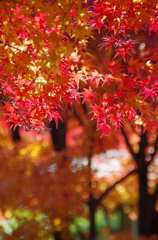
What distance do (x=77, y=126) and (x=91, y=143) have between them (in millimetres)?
2992

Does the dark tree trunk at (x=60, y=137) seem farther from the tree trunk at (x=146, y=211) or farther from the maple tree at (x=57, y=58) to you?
the maple tree at (x=57, y=58)

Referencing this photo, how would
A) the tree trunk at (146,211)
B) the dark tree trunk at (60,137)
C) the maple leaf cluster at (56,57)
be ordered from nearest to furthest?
the maple leaf cluster at (56,57) < the dark tree trunk at (60,137) < the tree trunk at (146,211)

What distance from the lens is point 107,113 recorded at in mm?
3166

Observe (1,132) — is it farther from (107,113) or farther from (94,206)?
(107,113)

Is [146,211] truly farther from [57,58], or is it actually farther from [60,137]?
[57,58]

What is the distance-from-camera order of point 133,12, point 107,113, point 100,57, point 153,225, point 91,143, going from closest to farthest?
point 133,12 → point 107,113 → point 100,57 → point 91,143 → point 153,225

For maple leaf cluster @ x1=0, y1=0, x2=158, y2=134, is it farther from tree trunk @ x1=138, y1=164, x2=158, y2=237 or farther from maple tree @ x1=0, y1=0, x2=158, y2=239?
tree trunk @ x1=138, y1=164, x2=158, y2=237

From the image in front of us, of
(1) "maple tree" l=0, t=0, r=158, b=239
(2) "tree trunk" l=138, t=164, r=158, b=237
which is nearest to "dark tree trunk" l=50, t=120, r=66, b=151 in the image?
(2) "tree trunk" l=138, t=164, r=158, b=237

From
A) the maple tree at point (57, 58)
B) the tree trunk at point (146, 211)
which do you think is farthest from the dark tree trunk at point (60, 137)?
the maple tree at point (57, 58)

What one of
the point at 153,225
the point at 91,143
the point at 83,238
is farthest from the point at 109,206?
the point at 91,143

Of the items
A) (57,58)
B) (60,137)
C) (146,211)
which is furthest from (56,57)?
(146,211)

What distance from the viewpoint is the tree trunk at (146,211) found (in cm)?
1030

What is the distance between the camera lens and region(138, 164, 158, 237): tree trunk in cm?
1030

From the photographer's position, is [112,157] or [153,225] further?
[112,157]
